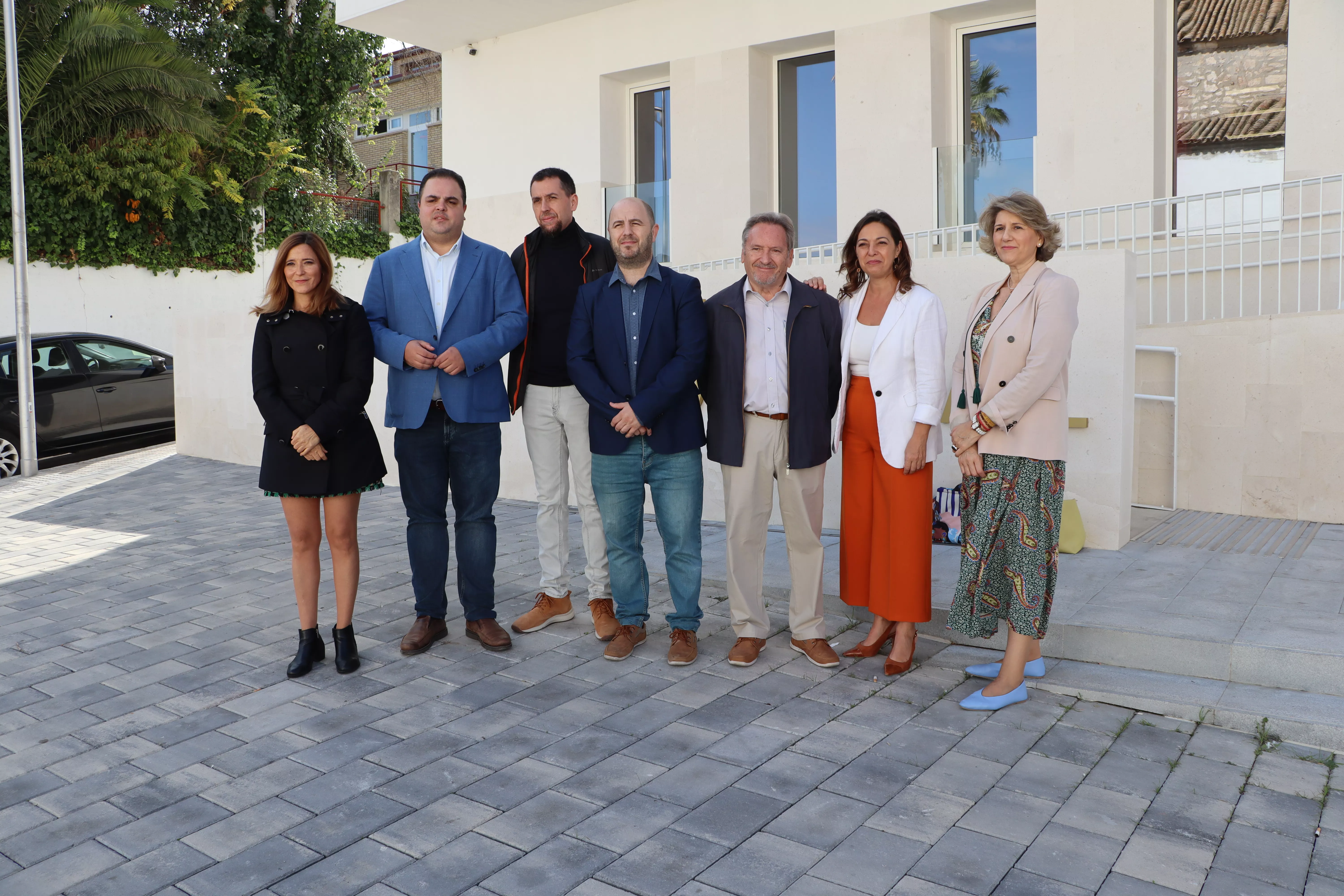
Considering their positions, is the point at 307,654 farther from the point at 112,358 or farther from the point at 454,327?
the point at 112,358

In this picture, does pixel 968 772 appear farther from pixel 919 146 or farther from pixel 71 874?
pixel 919 146

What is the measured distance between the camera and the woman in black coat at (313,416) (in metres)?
4.54

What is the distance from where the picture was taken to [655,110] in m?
12.7

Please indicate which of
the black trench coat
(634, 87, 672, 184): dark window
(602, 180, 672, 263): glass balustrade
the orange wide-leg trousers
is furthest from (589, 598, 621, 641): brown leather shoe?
(634, 87, 672, 184): dark window

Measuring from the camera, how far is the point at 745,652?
15.4 ft

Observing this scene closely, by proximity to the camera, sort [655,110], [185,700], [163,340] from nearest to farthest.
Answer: [185,700] < [655,110] < [163,340]

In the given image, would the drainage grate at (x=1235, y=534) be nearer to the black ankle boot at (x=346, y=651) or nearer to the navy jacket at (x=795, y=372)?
the navy jacket at (x=795, y=372)

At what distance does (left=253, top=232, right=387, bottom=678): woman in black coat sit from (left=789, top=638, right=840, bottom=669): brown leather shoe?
1997mm

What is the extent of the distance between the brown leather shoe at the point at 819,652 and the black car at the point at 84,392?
407 inches

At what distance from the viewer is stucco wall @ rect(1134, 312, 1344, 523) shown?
7.15 meters

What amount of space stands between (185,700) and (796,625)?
262 centimetres

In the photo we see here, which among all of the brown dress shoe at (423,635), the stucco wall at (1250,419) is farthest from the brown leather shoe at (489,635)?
the stucco wall at (1250,419)

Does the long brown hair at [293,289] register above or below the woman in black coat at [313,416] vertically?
above

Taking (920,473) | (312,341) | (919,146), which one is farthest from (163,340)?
(920,473)
